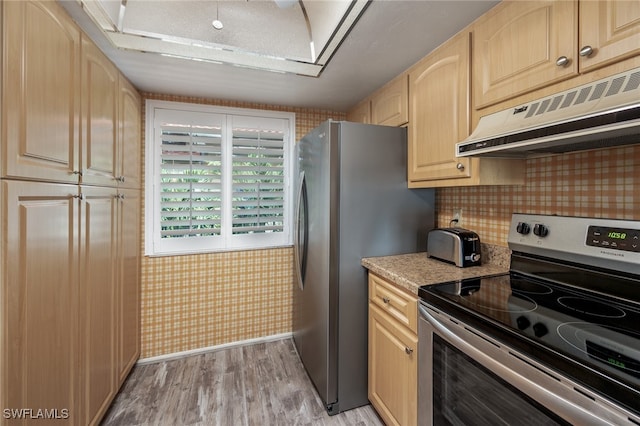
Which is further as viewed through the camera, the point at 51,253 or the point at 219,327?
the point at 219,327

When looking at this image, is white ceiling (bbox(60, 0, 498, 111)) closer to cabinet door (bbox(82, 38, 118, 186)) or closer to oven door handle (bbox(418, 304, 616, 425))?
cabinet door (bbox(82, 38, 118, 186))

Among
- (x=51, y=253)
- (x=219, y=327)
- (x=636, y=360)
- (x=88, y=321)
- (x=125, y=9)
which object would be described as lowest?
(x=219, y=327)

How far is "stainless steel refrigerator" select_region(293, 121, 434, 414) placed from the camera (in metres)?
1.64

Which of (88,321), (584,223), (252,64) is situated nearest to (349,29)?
(252,64)

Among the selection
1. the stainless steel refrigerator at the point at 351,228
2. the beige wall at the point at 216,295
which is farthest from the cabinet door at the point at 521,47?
the beige wall at the point at 216,295

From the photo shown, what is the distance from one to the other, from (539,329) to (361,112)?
6.62 feet

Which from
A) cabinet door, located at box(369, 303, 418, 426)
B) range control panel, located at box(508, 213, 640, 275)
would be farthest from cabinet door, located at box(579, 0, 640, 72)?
cabinet door, located at box(369, 303, 418, 426)

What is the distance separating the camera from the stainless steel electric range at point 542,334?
66 centimetres

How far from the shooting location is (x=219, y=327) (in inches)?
95.1

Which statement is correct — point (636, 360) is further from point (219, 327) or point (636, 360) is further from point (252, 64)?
point (219, 327)

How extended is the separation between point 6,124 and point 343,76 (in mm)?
1684

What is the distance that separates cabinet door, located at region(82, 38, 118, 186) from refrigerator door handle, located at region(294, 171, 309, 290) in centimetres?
119

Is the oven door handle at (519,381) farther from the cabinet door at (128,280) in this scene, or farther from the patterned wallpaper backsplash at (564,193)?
the cabinet door at (128,280)

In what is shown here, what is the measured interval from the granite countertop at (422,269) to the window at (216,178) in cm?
121
